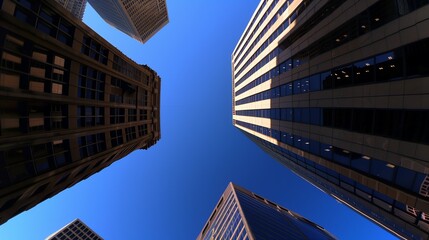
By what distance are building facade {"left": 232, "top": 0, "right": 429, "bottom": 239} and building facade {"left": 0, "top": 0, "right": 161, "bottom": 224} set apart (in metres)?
26.0

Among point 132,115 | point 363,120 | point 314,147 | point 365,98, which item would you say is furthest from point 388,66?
point 132,115

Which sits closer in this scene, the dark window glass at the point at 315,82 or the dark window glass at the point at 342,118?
the dark window glass at the point at 342,118

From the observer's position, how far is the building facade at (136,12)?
147m

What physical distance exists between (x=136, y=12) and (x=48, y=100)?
155 metres

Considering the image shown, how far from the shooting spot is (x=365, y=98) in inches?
733

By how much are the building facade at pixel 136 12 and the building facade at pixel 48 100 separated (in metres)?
126

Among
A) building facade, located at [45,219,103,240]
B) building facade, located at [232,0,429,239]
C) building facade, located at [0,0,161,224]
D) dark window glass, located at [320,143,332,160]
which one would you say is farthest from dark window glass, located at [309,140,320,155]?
building facade, located at [45,219,103,240]

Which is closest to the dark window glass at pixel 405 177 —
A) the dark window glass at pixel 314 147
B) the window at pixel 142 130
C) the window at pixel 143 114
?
the dark window glass at pixel 314 147

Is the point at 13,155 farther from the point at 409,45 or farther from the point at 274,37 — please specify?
the point at 274,37

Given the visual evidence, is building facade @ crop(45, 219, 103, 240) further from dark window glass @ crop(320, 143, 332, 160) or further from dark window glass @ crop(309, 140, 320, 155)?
dark window glass @ crop(320, 143, 332, 160)

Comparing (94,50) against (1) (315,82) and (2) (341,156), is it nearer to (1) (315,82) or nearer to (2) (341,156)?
(1) (315,82)

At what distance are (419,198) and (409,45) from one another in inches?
372

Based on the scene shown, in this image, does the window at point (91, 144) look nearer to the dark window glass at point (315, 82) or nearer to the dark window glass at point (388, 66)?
the dark window glass at point (315, 82)

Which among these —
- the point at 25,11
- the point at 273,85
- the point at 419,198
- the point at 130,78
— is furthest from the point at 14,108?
the point at 273,85
